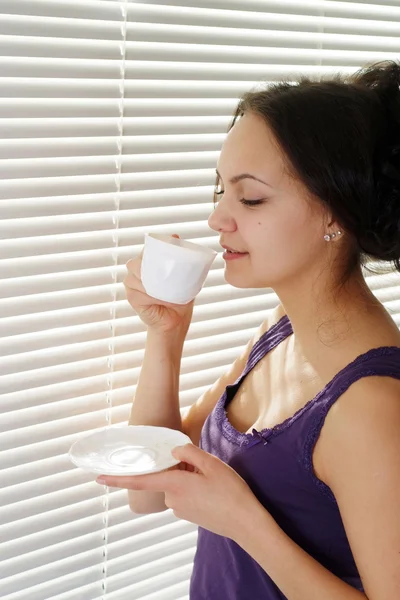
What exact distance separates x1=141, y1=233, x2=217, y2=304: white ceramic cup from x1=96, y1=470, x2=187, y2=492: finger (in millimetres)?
279

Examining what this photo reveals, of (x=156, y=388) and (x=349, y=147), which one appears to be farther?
(x=156, y=388)

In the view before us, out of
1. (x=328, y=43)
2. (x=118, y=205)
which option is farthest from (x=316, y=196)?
(x=328, y=43)

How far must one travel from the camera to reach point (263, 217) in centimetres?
112

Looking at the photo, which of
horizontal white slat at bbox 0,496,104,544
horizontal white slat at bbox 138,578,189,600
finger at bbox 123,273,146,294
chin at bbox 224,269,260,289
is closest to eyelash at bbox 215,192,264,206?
chin at bbox 224,269,260,289

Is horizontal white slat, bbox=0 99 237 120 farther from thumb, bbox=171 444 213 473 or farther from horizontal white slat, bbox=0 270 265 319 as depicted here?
thumb, bbox=171 444 213 473

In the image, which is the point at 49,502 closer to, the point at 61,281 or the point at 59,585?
the point at 59,585

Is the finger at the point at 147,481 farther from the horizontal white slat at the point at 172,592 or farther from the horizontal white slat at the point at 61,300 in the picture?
the horizontal white slat at the point at 172,592

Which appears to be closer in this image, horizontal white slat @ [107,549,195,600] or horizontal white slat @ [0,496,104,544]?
horizontal white slat @ [0,496,104,544]

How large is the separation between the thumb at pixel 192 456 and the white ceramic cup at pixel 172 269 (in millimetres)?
243

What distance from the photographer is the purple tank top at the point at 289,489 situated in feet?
3.53

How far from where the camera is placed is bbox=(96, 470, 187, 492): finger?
102cm

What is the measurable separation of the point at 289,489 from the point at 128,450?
0.26m

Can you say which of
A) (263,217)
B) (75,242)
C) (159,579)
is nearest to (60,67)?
(75,242)

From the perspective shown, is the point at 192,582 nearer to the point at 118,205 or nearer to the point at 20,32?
the point at 118,205
